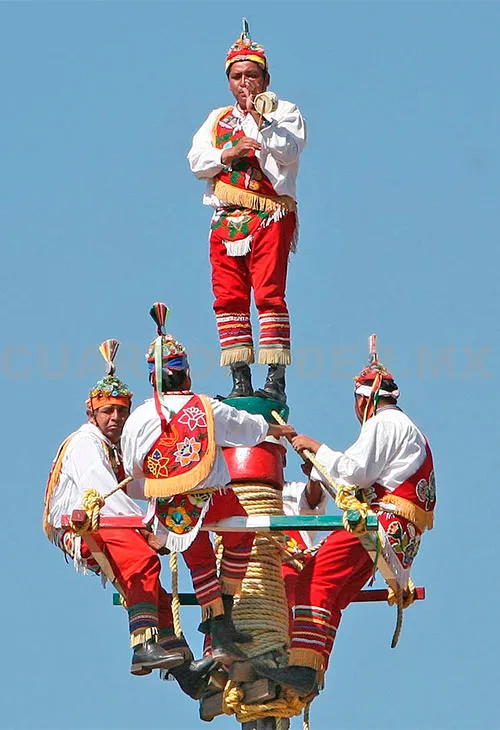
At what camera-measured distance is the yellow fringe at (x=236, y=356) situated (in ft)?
58.7

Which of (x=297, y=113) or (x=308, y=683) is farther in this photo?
(x=297, y=113)

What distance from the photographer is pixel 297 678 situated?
658 inches

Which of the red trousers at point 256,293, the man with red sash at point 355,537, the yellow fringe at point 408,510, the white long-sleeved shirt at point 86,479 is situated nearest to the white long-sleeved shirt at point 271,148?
the red trousers at point 256,293

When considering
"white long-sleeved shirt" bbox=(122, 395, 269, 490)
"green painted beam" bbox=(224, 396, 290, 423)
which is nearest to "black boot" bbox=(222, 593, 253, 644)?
"white long-sleeved shirt" bbox=(122, 395, 269, 490)

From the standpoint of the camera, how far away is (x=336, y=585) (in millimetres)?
16703

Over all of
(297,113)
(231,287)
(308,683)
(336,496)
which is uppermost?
(297,113)

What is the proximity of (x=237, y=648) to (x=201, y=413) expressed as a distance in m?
1.57

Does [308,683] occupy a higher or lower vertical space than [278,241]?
lower

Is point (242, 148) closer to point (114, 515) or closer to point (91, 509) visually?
point (114, 515)

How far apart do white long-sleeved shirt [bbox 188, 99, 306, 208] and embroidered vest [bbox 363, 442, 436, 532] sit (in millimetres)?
2322

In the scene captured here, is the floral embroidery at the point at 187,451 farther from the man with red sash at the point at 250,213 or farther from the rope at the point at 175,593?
the man with red sash at the point at 250,213

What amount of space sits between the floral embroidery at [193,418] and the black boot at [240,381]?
4.76ft

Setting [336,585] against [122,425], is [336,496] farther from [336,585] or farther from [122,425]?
[122,425]

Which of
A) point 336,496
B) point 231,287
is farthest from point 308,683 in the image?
point 231,287
